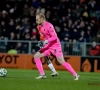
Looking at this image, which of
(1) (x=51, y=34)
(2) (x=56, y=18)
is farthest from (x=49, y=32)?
(2) (x=56, y=18)

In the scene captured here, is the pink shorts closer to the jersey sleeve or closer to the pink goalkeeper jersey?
the pink goalkeeper jersey

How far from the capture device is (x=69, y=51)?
23453mm

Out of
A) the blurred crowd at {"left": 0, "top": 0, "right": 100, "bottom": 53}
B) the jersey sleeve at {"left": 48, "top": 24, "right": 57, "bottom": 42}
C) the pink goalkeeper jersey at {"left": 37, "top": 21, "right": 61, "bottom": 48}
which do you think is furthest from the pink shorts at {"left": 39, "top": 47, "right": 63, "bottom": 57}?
the blurred crowd at {"left": 0, "top": 0, "right": 100, "bottom": 53}

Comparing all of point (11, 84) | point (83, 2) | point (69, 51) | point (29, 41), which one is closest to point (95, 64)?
point (69, 51)

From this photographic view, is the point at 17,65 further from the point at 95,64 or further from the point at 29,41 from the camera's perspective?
the point at 95,64

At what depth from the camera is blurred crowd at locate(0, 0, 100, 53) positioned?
2503 cm

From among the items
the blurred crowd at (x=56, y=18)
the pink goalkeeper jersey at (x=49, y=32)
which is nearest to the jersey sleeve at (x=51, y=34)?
the pink goalkeeper jersey at (x=49, y=32)

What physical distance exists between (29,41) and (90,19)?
475cm

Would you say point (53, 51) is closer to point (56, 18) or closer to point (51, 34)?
point (51, 34)

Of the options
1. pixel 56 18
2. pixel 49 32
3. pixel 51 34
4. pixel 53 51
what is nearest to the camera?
pixel 51 34

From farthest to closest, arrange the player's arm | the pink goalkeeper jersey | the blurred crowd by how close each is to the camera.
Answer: the blurred crowd, the pink goalkeeper jersey, the player's arm

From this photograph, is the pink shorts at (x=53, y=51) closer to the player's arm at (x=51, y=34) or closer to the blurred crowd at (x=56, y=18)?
the player's arm at (x=51, y=34)

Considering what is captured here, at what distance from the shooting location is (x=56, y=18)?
1048 inches

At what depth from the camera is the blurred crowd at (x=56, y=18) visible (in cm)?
2503
